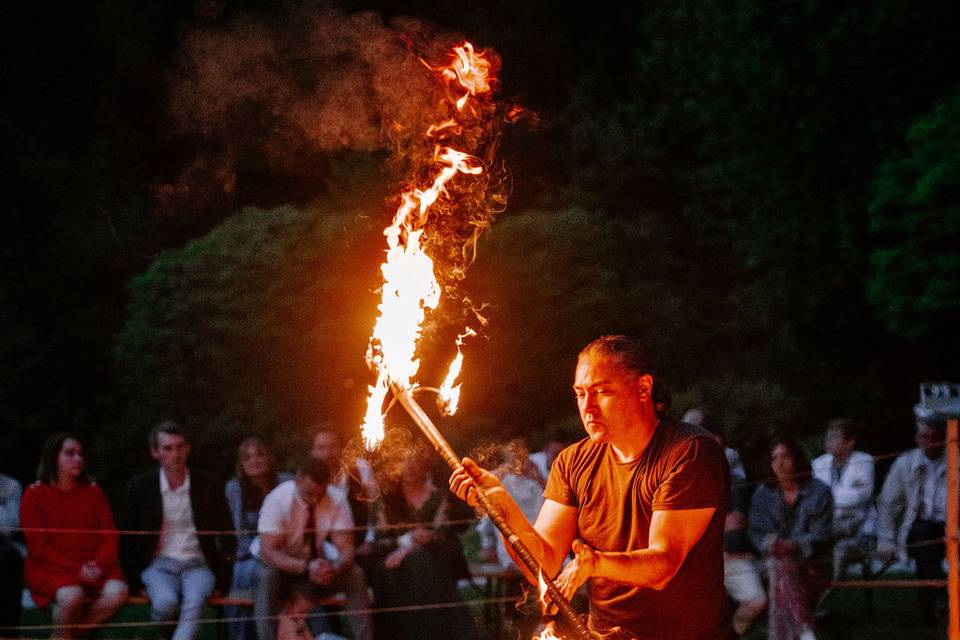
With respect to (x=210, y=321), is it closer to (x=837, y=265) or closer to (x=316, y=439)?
(x=316, y=439)

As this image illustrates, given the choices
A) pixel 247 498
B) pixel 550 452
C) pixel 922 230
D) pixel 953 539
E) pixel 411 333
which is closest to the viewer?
pixel 411 333

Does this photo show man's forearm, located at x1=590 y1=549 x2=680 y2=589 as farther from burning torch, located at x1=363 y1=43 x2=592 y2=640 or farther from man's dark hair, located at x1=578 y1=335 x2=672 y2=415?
man's dark hair, located at x1=578 y1=335 x2=672 y2=415

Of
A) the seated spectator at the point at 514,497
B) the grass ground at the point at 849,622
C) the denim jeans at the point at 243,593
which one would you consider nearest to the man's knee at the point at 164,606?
the denim jeans at the point at 243,593

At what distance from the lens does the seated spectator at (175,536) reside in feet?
27.5

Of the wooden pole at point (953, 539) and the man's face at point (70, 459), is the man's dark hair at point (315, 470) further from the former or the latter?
the wooden pole at point (953, 539)

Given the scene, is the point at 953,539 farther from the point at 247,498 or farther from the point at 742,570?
the point at 247,498

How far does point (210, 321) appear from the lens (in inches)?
593

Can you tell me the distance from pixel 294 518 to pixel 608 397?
4.15 meters

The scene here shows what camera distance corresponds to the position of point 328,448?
27.9ft

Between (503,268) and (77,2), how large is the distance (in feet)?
28.7

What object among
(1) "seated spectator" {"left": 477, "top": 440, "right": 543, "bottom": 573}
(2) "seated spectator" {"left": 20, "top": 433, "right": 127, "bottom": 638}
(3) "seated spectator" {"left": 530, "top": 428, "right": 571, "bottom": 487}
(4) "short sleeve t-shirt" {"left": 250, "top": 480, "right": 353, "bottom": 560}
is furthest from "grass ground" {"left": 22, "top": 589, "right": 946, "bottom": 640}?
(3) "seated spectator" {"left": 530, "top": 428, "right": 571, "bottom": 487}

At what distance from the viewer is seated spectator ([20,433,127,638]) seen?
8.31 m

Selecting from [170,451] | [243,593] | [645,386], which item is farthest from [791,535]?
[645,386]

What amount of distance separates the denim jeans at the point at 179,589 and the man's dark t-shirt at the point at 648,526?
4.28m
